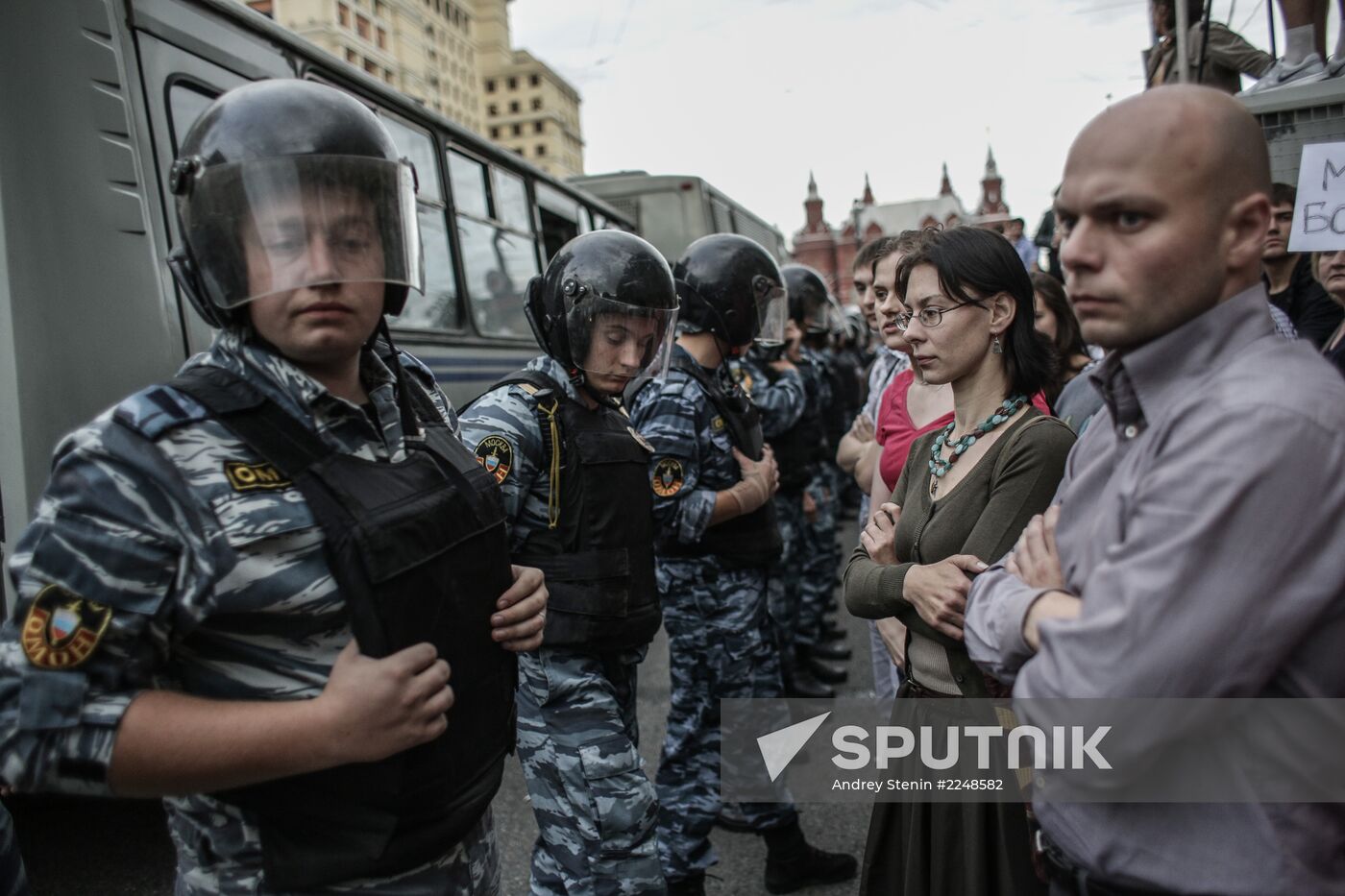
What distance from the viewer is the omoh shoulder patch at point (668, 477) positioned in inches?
124

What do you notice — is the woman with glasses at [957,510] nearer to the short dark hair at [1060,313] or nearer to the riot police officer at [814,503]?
the short dark hair at [1060,313]

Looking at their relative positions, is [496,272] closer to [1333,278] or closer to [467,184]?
[467,184]

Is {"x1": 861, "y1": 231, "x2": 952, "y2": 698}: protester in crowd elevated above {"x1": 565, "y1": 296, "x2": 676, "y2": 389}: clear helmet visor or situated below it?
below

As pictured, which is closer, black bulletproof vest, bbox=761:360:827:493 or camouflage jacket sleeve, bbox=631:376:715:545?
camouflage jacket sleeve, bbox=631:376:715:545

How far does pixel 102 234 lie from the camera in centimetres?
338

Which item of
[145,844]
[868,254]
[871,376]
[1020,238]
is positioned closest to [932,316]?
[868,254]

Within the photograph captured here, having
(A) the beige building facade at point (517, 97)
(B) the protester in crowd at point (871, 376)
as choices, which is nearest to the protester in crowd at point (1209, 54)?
(B) the protester in crowd at point (871, 376)

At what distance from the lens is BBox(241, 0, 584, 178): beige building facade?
45281mm

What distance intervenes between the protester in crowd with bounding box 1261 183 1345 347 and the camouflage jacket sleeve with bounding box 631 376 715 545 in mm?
2107

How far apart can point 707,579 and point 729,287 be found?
124 cm

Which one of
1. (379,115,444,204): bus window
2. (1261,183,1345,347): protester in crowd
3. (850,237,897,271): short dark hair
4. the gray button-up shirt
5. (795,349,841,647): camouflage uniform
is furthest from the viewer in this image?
(379,115,444,204): bus window

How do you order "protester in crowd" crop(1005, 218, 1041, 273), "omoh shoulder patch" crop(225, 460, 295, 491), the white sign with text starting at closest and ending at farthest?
"omoh shoulder patch" crop(225, 460, 295, 491)
the white sign with text
"protester in crowd" crop(1005, 218, 1041, 273)

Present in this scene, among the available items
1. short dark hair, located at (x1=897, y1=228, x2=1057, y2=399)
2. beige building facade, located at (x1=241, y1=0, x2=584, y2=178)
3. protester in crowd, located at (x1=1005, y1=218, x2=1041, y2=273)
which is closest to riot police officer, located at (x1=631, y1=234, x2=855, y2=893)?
short dark hair, located at (x1=897, y1=228, x2=1057, y2=399)
